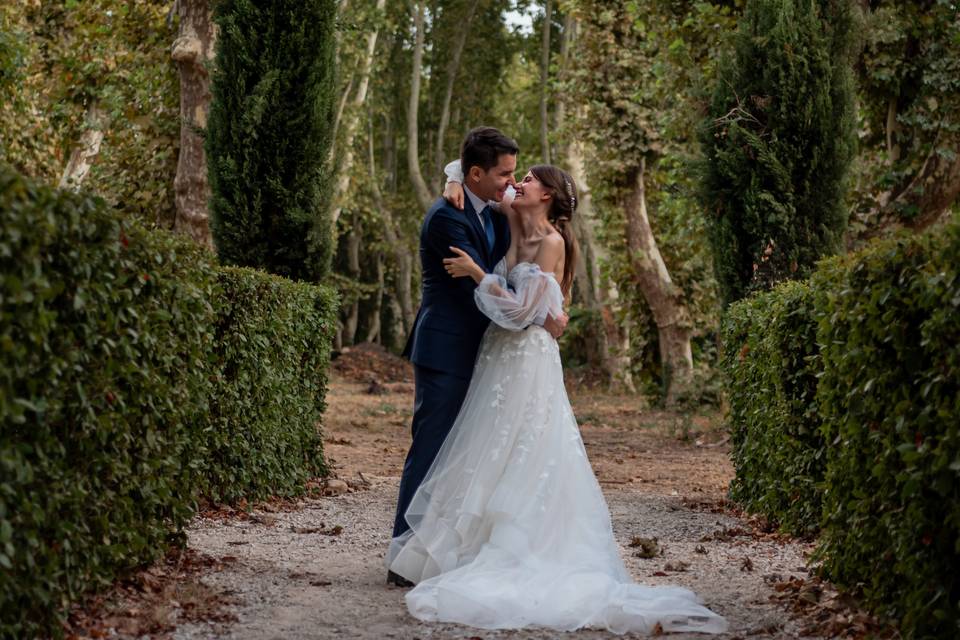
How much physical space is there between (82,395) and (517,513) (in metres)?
2.42

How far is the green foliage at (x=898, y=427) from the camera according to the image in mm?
4180

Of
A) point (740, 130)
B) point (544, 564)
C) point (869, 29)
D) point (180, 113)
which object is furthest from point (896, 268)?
point (180, 113)

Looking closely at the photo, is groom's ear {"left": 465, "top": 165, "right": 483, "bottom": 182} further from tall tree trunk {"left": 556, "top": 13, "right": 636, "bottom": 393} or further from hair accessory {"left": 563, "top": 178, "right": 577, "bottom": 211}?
tall tree trunk {"left": 556, "top": 13, "right": 636, "bottom": 393}

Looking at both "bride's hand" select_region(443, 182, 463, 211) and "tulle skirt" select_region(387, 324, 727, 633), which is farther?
"bride's hand" select_region(443, 182, 463, 211)

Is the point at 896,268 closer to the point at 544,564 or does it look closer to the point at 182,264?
the point at 544,564

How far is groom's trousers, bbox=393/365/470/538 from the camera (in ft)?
21.3

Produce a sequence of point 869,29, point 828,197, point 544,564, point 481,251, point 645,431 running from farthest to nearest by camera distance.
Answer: point 645,431 < point 869,29 < point 828,197 < point 481,251 < point 544,564

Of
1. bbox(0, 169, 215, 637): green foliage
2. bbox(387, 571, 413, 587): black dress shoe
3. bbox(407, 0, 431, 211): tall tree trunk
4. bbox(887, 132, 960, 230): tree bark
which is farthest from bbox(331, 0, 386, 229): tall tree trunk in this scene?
bbox(0, 169, 215, 637): green foliage

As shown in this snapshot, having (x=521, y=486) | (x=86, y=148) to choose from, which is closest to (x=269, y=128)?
(x=521, y=486)

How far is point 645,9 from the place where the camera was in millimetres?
17094

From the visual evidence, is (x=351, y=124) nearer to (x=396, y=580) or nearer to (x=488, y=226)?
(x=488, y=226)

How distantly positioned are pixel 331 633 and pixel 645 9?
1370 cm

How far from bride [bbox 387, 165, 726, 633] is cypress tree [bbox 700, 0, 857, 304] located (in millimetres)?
5045

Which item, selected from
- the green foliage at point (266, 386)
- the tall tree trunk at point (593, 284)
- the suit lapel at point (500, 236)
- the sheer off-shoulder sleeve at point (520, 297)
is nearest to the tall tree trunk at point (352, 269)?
the tall tree trunk at point (593, 284)
